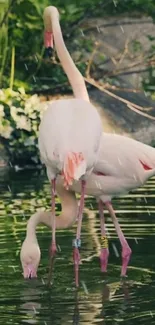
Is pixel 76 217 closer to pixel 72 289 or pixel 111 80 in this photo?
pixel 72 289

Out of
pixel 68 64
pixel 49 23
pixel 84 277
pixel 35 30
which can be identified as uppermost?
pixel 49 23

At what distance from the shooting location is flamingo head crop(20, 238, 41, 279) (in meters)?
7.07

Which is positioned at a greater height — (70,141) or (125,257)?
(70,141)

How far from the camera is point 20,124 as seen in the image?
13.4 metres

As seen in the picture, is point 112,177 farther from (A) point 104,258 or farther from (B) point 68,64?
(B) point 68,64

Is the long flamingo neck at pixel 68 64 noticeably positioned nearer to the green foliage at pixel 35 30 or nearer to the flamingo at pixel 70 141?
the flamingo at pixel 70 141

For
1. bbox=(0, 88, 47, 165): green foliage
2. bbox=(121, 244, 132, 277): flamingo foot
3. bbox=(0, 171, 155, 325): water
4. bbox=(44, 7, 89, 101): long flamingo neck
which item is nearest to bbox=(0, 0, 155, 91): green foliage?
bbox=(0, 88, 47, 165): green foliage

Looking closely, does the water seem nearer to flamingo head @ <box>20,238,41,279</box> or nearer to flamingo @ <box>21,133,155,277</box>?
flamingo head @ <box>20,238,41,279</box>

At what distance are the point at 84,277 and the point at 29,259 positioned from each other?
37 centimetres

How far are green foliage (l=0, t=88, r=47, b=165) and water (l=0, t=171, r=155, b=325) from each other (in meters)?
2.91

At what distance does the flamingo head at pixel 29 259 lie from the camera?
23.2ft

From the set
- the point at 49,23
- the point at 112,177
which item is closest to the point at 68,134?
the point at 112,177

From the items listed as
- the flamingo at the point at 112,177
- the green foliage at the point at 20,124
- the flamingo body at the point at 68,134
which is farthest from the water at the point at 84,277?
the green foliage at the point at 20,124

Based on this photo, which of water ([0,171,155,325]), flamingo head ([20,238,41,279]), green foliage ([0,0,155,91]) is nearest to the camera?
water ([0,171,155,325])
